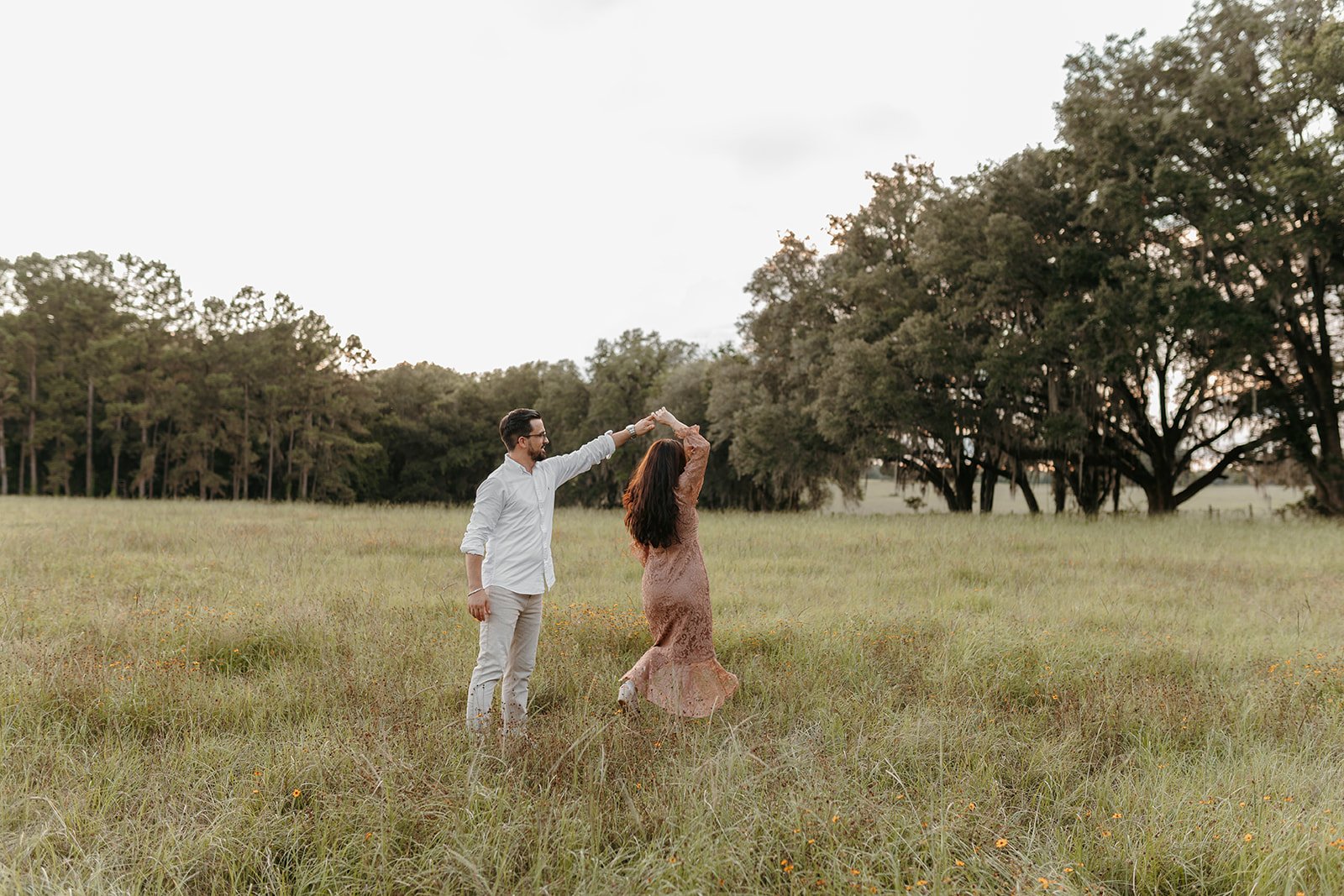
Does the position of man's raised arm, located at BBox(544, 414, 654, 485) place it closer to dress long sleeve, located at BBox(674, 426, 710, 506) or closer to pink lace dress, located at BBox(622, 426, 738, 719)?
dress long sleeve, located at BBox(674, 426, 710, 506)

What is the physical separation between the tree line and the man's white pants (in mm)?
20133

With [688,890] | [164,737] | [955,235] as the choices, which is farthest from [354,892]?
[955,235]

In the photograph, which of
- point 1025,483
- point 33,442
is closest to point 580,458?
point 1025,483

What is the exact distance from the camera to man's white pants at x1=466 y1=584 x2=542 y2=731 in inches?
189

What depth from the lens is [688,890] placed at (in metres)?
3.10

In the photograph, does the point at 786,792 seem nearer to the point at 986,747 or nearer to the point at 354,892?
the point at 986,747

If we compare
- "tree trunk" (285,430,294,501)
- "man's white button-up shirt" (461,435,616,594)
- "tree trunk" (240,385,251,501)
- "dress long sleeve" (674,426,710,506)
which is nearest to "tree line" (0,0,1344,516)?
"tree trunk" (240,385,251,501)

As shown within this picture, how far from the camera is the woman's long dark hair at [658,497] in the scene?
17.8ft

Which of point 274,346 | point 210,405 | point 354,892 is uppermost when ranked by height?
point 274,346

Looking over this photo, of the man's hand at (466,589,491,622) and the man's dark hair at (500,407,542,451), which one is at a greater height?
the man's dark hair at (500,407,542,451)

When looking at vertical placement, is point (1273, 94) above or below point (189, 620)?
above

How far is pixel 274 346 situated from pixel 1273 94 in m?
46.7

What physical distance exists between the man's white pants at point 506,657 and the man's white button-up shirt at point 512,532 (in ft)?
0.33

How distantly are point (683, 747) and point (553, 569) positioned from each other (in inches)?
62.5
